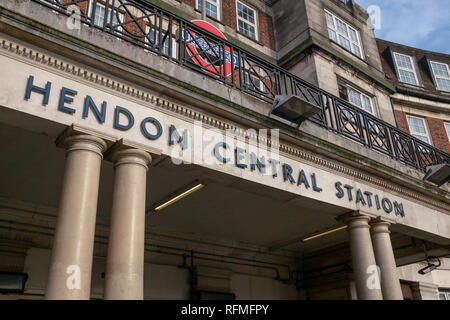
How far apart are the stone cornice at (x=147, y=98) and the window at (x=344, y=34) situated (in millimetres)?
9023

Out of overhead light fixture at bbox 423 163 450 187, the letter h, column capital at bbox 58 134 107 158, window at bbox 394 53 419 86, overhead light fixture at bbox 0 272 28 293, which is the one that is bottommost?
overhead light fixture at bbox 0 272 28 293

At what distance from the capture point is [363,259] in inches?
334

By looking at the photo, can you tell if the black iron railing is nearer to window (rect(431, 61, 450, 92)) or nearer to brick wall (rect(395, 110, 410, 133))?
brick wall (rect(395, 110, 410, 133))

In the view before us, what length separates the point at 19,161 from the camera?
24.0ft

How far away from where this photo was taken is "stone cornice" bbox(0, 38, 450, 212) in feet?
17.9

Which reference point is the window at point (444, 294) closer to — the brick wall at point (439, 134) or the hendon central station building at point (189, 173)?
the hendon central station building at point (189, 173)

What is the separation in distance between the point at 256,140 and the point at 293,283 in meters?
6.97

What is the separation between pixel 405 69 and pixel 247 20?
10.3 m

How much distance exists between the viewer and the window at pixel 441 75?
22336 mm

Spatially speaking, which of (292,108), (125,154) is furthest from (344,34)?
(125,154)

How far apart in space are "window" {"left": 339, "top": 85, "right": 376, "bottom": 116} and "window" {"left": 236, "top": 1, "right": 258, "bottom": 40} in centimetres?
385

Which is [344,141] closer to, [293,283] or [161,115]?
[161,115]

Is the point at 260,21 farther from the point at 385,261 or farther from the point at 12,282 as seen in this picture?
the point at 12,282

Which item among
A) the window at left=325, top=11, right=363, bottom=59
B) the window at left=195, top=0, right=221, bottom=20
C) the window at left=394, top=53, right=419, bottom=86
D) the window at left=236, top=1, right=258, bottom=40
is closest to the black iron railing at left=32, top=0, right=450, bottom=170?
the window at left=195, top=0, right=221, bottom=20
